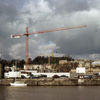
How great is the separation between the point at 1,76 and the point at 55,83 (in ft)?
72.4

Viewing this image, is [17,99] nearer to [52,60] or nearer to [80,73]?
[80,73]

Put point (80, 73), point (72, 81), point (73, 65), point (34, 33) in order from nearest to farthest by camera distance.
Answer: point (72, 81), point (80, 73), point (34, 33), point (73, 65)

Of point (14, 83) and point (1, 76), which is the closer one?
point (14, 83)

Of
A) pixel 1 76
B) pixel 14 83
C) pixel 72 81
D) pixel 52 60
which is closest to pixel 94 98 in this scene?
pixel 72 81

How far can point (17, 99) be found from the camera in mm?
39500

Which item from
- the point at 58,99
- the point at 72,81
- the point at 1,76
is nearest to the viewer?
the point at 58,99

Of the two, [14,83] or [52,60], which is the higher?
[52,60]

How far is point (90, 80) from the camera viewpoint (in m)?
70.8

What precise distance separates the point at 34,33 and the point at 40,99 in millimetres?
100033

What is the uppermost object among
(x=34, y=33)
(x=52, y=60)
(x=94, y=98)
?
(x=34, y=33)

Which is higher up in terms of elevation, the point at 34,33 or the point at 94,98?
the point at 34,33

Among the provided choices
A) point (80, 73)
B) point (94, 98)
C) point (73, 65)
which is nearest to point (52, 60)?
point (73, 65)

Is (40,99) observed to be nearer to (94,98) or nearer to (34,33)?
(94,98)

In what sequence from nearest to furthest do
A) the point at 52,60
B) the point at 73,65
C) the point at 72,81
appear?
the point at 72,81 < the point at 73,65 < the point at 52,60
